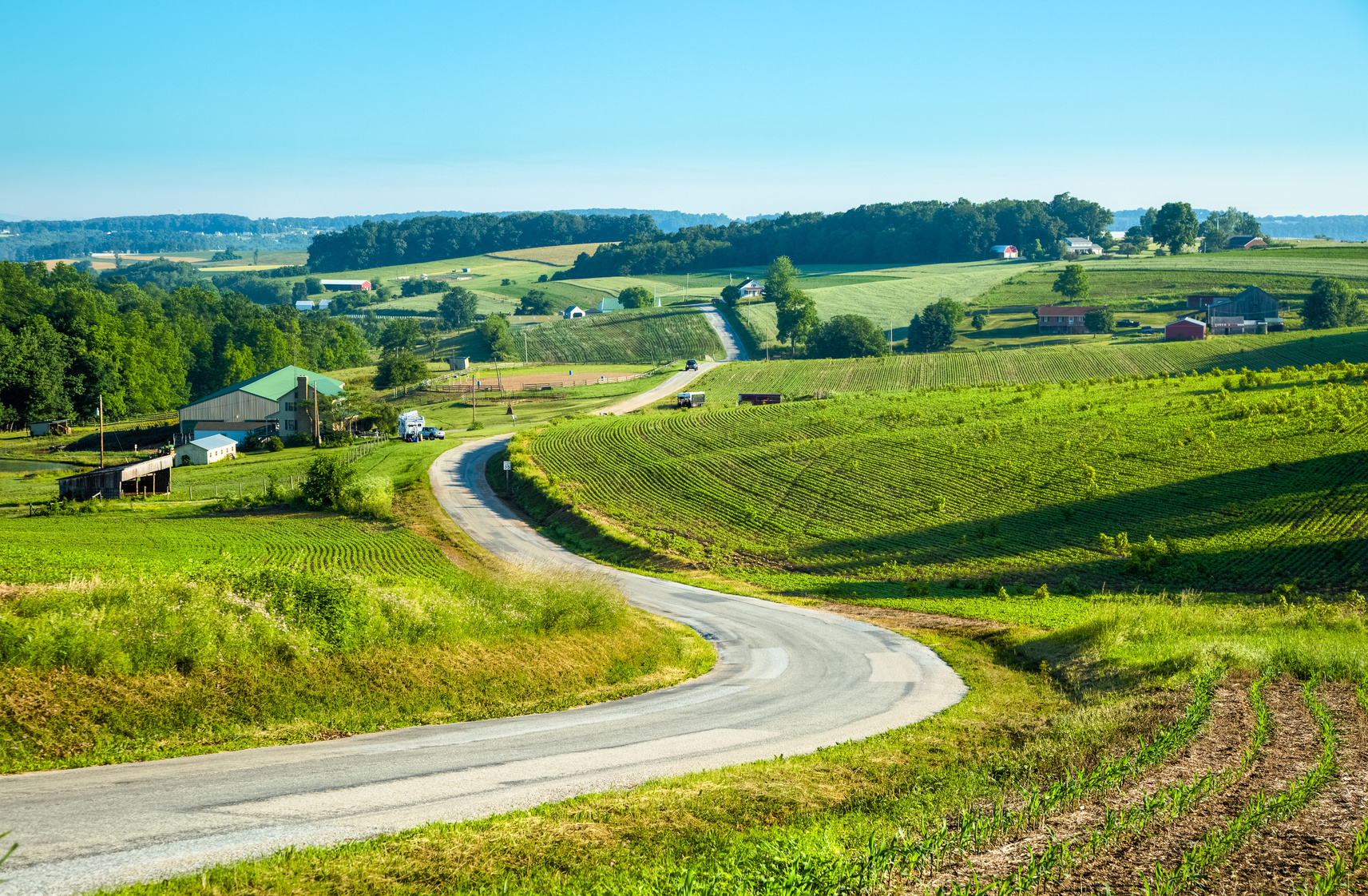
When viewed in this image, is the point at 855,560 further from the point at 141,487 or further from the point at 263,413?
the point at 263,413

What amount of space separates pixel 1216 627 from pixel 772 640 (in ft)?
36.5

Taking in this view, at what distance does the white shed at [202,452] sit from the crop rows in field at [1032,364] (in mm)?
44061

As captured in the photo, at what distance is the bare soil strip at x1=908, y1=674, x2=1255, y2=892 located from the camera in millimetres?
9297

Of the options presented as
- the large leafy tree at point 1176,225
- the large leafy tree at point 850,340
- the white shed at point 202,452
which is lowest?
the white shed at point 202,452

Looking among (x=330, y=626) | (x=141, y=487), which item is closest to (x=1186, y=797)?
(x=330, y=626)

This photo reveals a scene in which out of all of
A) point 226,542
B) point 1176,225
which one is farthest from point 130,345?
point 1176,225

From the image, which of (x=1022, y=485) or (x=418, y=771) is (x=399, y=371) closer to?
(x=1022, y=485)

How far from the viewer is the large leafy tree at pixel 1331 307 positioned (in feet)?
383

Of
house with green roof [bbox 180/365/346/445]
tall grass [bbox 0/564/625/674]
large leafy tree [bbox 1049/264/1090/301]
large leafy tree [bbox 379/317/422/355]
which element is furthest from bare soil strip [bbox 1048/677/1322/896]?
large leafy tree [bbox 1049/264/1090/301]

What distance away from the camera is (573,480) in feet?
187

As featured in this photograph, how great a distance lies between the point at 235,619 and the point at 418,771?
480 cm

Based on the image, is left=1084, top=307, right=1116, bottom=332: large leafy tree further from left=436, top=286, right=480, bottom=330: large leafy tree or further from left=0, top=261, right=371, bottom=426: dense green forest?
left=0, top=261, right=371, bottom=426: dense green forest

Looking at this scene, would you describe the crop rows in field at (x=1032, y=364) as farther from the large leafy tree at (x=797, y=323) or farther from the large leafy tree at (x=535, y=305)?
the large leafy tree at (x=535, y=305)

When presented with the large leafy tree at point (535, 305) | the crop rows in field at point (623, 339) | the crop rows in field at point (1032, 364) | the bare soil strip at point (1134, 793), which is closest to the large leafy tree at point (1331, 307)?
the crop rows in field at point (1032, 364)
